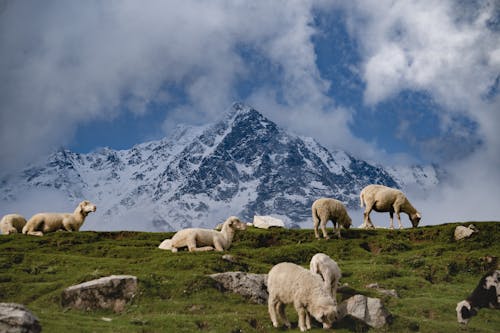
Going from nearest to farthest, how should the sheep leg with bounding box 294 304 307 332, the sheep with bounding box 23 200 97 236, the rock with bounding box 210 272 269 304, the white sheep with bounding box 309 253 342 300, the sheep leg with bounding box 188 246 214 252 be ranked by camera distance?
the sheep leg with bounding box 294 304 307 332 < the white sheep with bounding box 309 253 342 300 < the rock with bounding box 210 272 269 304 < the sheep leg with bounding box 188 246 214 252 < the sheep with bounding box 23 200 97 236

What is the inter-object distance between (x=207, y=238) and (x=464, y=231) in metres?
19.4

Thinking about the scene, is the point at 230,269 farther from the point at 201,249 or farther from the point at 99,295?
the point at 99,295

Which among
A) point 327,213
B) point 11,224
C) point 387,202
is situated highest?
point 387,202

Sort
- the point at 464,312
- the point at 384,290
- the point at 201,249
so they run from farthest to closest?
the point at 201,249, the point at 384,290, the point at 464,312

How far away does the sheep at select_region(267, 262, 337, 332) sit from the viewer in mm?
21125

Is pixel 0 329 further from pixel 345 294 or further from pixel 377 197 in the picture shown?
pixel 377 197

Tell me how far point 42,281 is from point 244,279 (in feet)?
33.2

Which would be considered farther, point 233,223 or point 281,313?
point 233,223

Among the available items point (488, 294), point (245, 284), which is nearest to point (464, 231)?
point (488, 294)

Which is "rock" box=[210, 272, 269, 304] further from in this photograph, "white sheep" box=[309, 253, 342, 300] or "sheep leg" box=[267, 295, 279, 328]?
"sheep leg" box=[267, 295, 279, 328]

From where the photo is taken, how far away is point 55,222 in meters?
45.7

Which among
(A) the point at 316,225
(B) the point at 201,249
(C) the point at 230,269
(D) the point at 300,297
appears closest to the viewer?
(D) the point at 300,297

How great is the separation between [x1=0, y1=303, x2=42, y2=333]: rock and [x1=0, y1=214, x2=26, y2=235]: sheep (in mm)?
31908

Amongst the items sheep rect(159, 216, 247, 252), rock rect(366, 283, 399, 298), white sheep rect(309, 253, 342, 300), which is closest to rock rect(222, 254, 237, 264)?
sheep rect(159, 216, 247, 252)
